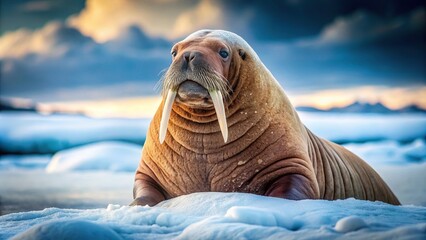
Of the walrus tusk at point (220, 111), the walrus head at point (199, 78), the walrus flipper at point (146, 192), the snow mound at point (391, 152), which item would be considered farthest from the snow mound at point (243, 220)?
the snow mound at point (391, 152)

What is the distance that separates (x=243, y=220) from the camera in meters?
3.60

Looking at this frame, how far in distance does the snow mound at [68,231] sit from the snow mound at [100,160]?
8.55 meters

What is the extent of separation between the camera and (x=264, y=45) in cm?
1320

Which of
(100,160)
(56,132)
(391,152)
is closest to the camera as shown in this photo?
(100,160)

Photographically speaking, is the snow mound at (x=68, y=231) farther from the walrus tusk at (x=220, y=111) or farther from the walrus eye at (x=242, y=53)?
the walrus eye at (x=242, y=53)

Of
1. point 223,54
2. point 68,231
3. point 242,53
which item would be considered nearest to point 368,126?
point 242,53

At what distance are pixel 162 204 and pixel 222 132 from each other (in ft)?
2.11

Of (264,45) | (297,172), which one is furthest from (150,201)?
(264,45)

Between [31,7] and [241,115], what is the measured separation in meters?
11.4

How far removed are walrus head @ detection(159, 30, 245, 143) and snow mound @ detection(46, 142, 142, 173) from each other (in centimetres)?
696

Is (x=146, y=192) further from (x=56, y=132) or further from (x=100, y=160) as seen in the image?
(x=56, y=132)

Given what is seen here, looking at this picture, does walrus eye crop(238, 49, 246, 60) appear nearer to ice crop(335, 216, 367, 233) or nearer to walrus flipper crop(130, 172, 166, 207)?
walrus flipper crop(130, 172, 166, 207)

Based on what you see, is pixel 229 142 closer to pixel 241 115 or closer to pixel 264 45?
pixel 241 115

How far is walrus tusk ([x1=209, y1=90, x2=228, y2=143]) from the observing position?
4.84 meters
